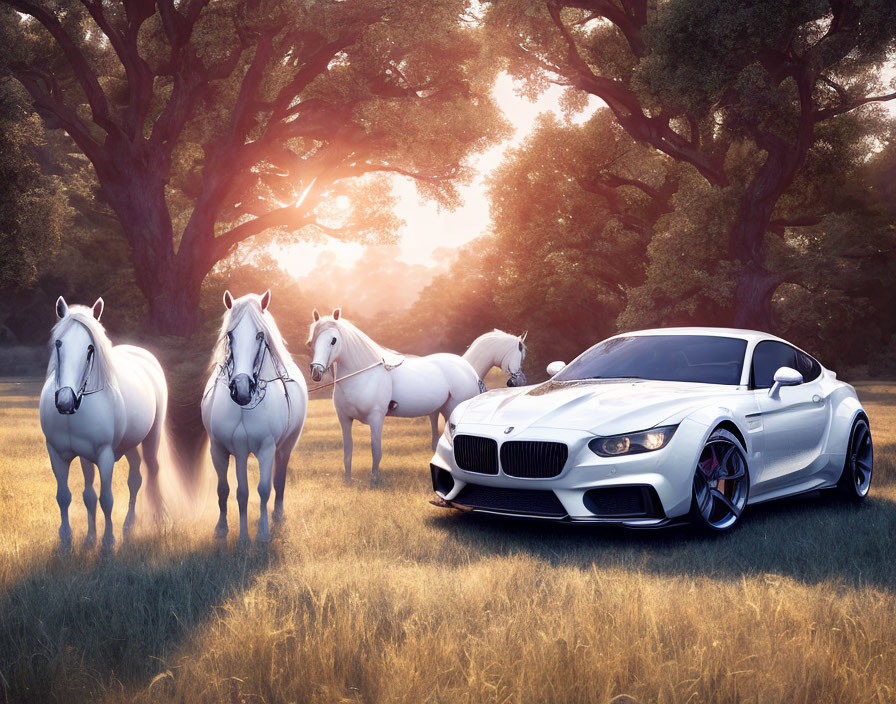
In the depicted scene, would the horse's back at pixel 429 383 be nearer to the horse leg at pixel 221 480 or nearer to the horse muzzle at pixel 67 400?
the horse leg at pixel 221 480

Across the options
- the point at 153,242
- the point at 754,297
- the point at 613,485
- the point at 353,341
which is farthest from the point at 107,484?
the point at 754,297

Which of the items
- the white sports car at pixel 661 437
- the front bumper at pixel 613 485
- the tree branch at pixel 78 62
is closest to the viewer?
the front bumper at pixel 613 485

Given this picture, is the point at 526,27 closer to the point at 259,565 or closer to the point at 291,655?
the point at 259,565

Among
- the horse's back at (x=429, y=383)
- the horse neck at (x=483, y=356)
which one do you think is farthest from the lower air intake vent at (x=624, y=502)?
the horse neck at (x=483, y=356)

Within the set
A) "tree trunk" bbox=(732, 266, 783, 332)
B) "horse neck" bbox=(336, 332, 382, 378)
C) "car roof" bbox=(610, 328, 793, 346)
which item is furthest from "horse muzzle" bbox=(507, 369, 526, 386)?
"tree trunk" bbox=(732, 266, 783, 332)

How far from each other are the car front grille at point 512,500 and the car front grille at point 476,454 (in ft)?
0.56

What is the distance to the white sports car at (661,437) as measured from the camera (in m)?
6.41

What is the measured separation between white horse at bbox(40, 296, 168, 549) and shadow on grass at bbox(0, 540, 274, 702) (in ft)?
1.89

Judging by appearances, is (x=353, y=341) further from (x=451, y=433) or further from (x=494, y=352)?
(x=494, y=352)

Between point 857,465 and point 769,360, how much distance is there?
1555 millimetres

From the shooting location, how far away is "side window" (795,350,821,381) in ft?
28.0

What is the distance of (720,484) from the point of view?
6.94 meters

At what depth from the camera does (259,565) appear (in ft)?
19.7

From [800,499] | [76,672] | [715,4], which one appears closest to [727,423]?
[800,499]
